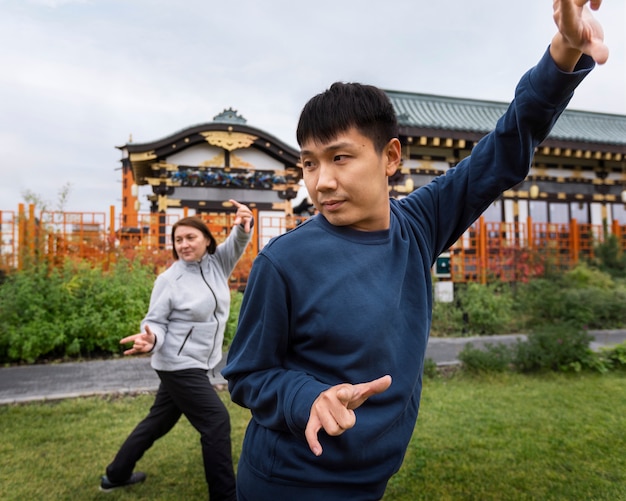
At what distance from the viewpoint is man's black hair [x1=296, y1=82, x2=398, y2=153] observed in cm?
133

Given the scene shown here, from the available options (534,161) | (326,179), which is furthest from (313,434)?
(534,161)

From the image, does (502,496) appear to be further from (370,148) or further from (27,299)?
(27,299)

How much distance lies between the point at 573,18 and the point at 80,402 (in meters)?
5.56

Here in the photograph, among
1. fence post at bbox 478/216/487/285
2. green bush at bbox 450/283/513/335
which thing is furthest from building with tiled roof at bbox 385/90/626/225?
green bush at bbox 450/283/513/335

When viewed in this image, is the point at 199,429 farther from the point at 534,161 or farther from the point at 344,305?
the point at 534,161

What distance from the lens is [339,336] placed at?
129 cm

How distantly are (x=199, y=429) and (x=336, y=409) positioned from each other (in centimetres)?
242

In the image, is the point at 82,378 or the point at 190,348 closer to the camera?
the point at 190,348

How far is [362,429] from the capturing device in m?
1.31

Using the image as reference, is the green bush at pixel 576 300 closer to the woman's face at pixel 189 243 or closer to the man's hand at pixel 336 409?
the woman's face at pixel 189 243

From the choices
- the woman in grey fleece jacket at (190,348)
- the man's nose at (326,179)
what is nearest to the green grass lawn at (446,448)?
the woman in grey fleece jacket at (190,348)

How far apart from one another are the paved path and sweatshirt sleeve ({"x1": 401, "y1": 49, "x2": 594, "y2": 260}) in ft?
12.0

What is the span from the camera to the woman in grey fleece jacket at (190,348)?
3107mm

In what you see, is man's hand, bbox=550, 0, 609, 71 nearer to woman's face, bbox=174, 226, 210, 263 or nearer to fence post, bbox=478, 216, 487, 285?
woman's face, bbox=174, 226, 210, 263
